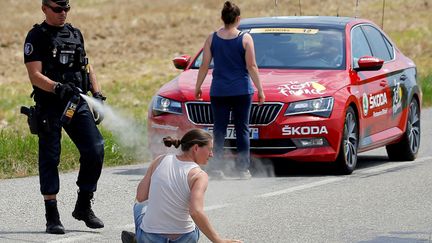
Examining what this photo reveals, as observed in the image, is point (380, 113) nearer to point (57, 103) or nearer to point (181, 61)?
point (181, 61)

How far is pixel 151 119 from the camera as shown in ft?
42.8

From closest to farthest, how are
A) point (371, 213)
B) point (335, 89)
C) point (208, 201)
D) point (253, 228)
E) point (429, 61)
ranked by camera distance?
1. point (253, 228)
2. point (371, 213)
3. point (208, 201)
4. point (335, 89)
5. point (429, 61)

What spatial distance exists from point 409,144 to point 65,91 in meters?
6.29

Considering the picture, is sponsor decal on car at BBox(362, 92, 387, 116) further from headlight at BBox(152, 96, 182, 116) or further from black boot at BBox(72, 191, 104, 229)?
black boot at BBox(72, 191, 104, 229)

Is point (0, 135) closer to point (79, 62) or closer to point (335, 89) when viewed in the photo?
point (335, 89)

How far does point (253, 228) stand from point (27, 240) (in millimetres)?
1606

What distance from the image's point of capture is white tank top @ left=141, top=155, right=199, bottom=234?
21.8ft

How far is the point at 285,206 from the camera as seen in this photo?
10562 mm

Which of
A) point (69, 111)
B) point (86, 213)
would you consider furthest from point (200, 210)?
point (86, 213)

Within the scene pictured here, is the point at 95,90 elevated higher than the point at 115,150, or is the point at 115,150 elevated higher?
the point at 95,90

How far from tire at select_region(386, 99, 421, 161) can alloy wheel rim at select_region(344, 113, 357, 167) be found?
4.69 feet

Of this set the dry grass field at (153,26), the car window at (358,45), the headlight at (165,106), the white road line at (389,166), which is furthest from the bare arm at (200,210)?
the dry grass field at (153,26)

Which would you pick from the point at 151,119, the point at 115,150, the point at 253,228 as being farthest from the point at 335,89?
the point at 253,228

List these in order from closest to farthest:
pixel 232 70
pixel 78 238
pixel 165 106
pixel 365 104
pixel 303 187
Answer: pixel 78 238
pixel 303 187
pixel 232 70
pixel 165 106
pixel 365 104
